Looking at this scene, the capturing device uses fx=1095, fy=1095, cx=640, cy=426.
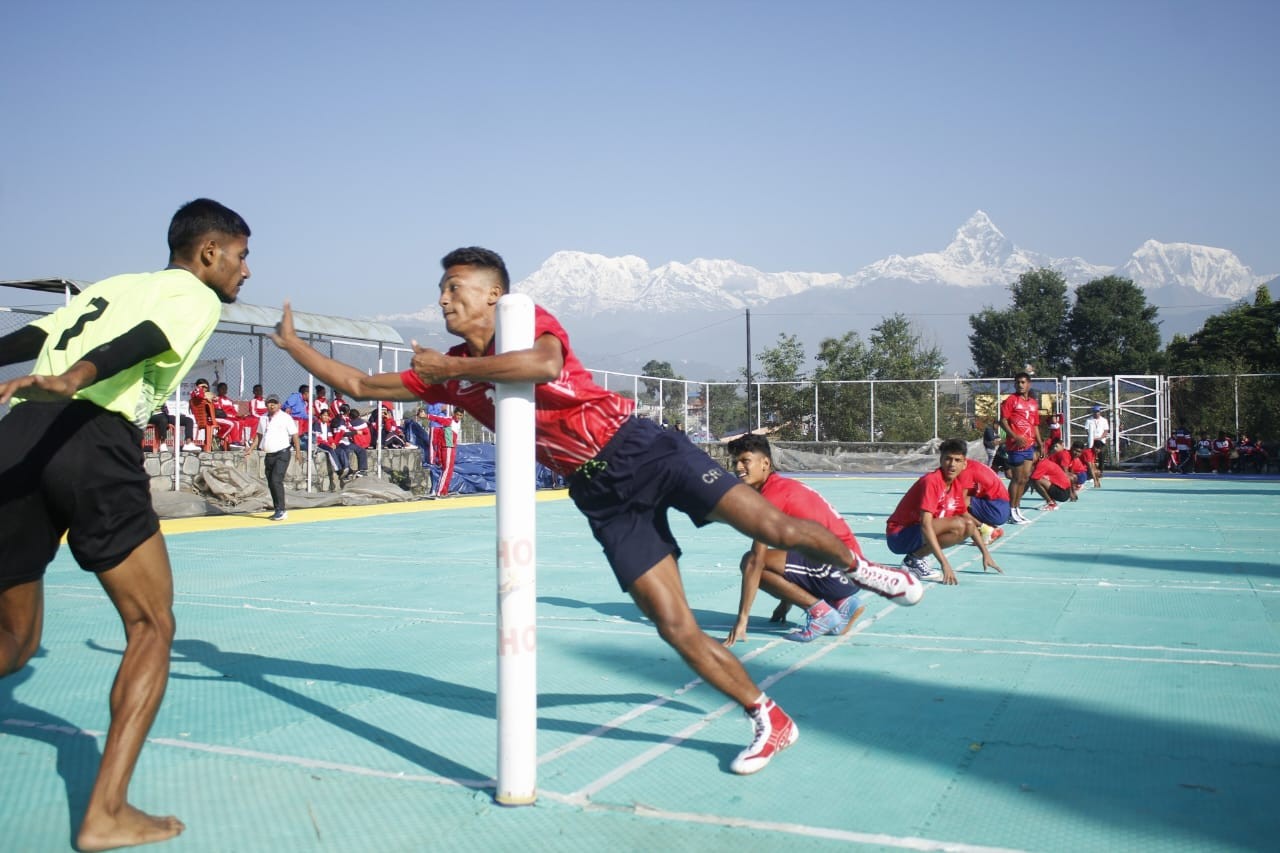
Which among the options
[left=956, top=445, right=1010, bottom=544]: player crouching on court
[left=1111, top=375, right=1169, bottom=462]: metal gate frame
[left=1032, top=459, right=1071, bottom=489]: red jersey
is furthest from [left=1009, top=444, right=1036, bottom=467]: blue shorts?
[left=1111, top=375, right=1169, bottom=462]: metal gate frame

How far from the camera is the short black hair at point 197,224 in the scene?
3.92m

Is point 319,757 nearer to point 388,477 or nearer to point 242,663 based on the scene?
point 242,663

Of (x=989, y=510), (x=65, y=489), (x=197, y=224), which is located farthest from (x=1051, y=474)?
(x=65, y=489)

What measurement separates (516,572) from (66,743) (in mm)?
2295

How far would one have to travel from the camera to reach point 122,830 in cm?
340

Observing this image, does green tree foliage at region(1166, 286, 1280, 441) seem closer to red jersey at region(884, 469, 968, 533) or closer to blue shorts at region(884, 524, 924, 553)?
red jersey at region(884, 469, 968, 533)

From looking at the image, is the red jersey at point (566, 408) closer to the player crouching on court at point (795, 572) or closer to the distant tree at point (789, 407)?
the player crouching on court at point (795, 572)

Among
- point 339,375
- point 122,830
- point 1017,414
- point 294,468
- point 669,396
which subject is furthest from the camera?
point 669,396

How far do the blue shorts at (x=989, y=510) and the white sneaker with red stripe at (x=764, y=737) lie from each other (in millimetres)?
7893

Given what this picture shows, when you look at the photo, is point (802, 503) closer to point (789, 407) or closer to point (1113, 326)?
point (789, 407)

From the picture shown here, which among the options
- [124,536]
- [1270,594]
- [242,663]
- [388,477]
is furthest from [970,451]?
[124,536]

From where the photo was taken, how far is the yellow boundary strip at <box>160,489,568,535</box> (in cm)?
1502

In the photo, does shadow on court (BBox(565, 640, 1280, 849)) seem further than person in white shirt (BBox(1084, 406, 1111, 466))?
No

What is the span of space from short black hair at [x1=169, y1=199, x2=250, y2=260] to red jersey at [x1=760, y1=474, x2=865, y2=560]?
3.85 metres
